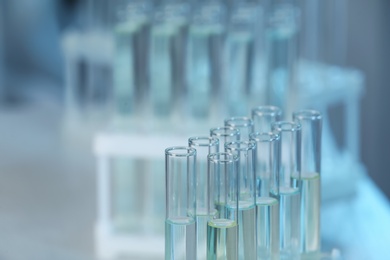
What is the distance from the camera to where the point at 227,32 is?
201 centimetres

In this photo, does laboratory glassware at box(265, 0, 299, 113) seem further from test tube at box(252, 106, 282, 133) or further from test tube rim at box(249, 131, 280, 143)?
test tube rim at box(249, 131, 280, 143)

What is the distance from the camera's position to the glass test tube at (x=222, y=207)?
1160 mm

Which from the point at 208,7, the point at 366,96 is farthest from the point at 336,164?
the point at 366,96

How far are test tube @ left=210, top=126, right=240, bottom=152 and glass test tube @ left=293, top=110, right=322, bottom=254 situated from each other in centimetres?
11

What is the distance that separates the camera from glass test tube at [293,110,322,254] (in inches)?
52.1

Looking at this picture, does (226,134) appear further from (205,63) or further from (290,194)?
(205,63)

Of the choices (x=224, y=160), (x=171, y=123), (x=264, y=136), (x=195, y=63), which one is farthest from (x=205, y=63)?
(x=224, y=160)

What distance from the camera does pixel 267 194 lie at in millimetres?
1274

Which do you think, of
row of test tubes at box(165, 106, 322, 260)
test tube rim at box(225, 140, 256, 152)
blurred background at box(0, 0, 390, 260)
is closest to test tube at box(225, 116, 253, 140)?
row of test tubes at box(165, 106, 322, 260)

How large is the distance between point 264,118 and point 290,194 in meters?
0.14

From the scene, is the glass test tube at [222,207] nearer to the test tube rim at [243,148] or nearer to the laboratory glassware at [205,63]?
the test tube rim at [243,148]

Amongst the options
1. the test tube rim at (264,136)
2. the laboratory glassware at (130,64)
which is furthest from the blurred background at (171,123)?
the test tube rim at (264,136)

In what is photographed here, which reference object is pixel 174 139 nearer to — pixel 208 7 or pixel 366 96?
pixel 208 7

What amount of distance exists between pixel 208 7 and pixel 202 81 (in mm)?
179
